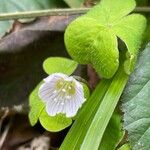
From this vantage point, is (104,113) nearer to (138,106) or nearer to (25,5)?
(138,106)

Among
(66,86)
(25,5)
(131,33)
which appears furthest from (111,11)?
(25,5)

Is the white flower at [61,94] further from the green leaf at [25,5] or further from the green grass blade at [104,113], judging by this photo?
the green leaf at [25,5]

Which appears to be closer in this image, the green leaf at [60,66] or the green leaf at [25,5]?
the green leaf at [60,66]

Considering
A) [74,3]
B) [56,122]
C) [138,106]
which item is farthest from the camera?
[74,3]

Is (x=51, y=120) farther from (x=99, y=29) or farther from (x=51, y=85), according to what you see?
(x=99, y=29)

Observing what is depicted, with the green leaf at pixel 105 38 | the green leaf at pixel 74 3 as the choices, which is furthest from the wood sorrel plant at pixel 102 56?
the green leaf at pixel 74 3

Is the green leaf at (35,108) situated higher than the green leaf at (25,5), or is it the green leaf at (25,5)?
the green leaf at (25,5)

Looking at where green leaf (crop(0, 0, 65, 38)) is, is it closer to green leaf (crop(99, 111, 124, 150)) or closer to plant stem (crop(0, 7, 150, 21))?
plant stem (crop(0, 7, 150, 21))
